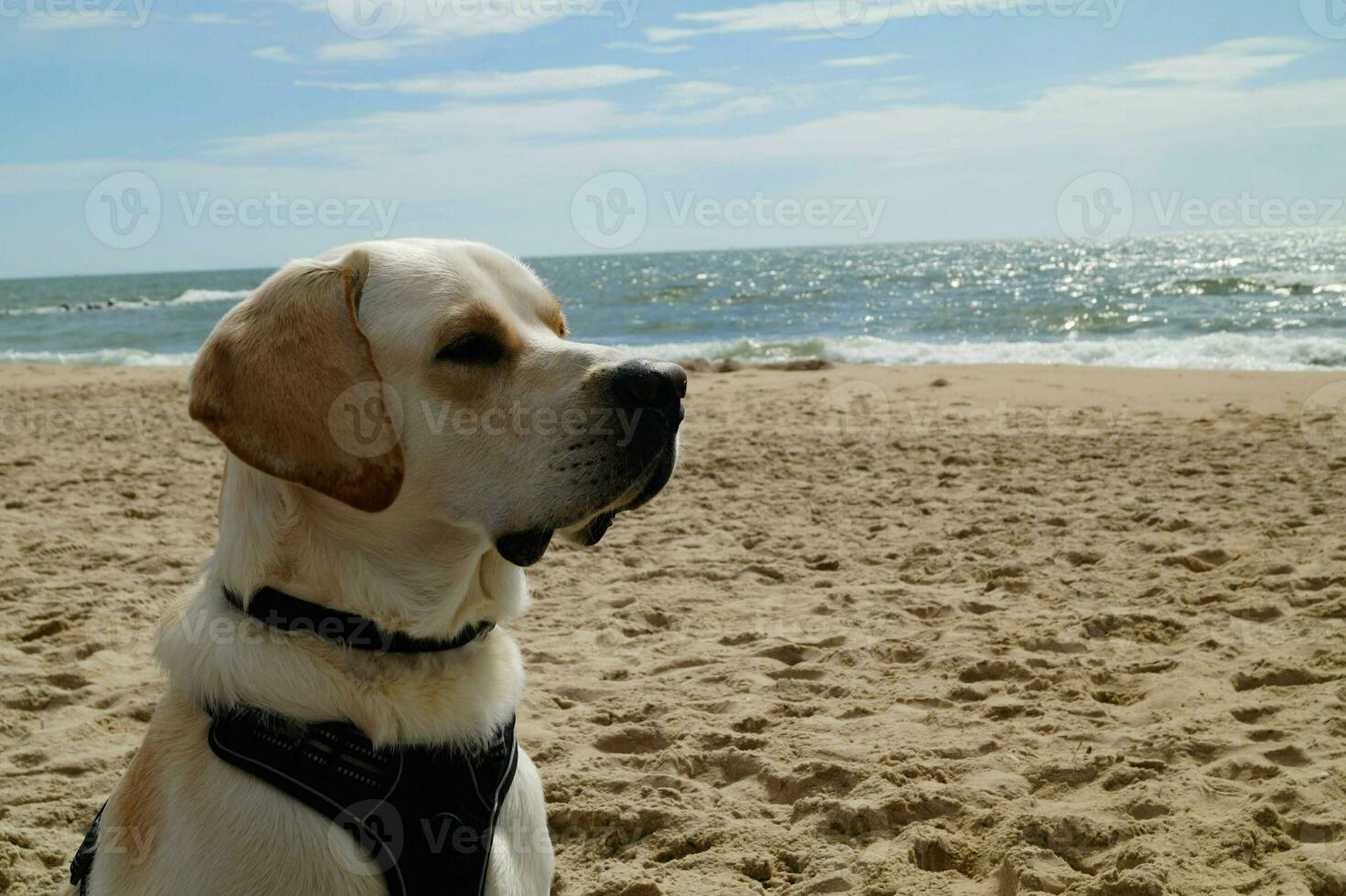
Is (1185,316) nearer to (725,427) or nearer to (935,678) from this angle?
(725,427)

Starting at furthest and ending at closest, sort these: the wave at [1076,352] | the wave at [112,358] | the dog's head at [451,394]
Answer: the wave at [112,358] → the wave at [1076,352] → the dog's head at [451,394]

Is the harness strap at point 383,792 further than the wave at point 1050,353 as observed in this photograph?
No

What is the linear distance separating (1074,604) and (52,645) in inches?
224

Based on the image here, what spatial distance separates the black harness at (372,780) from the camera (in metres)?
2.37

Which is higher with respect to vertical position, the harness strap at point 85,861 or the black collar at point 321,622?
the black collar at point 321,622

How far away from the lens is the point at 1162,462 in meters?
9.14

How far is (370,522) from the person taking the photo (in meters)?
2.57

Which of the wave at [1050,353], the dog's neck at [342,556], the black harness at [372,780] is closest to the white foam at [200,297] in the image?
the wave at [1050,353]

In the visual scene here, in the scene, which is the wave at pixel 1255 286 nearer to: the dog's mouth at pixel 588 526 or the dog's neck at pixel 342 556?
the dog's mouth at pixel 588 526

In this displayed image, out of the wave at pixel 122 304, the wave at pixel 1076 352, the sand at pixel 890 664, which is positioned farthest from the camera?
the wave at pixel 122 304

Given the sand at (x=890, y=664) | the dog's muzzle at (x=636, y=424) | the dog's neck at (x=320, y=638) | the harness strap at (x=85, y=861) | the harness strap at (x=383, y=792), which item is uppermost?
the dog's muzzle at (x=636, y=424)

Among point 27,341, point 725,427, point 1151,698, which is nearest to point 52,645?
point 1151,698

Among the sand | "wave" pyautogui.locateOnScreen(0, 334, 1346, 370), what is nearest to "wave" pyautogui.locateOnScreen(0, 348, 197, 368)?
"wave" pyautogui.locateOnScreen(0, 334, 1346, 370)

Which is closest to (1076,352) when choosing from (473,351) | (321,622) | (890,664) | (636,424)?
(890,664)
